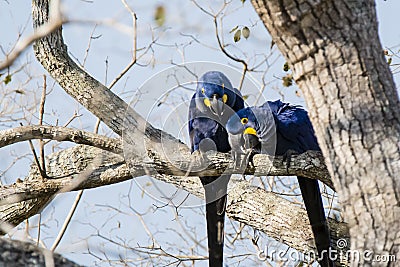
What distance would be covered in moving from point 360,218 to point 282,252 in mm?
2248

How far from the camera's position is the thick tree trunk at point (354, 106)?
5.99ft

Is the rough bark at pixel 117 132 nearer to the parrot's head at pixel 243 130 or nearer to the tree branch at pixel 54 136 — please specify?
the tree branch at pixel 54 136

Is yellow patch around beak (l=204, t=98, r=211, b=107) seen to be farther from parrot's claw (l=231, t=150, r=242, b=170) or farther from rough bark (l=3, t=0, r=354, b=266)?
parrot's claw (l=231, t=150, r=242, b=170)

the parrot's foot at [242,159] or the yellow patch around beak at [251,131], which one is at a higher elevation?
the yellow patch around beak at [251,131]

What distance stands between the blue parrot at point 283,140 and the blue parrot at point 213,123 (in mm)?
401

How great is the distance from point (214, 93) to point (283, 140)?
696 millimetres

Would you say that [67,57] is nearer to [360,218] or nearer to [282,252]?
[282,252]

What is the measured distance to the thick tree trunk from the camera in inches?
71.9

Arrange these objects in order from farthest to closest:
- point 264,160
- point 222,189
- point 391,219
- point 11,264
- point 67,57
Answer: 1. point 222,189
2. point 67,57
3. point 264,160
4. point 391,219
5. point 11,264

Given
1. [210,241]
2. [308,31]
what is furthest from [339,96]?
[210,241]

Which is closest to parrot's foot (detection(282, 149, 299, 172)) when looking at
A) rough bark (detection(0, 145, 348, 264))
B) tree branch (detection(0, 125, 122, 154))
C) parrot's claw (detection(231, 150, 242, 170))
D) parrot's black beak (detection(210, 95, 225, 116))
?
rough bark (detection(0, 145, 348, 264))

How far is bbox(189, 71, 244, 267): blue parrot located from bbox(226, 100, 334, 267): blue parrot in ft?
1.31

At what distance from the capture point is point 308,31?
182cm

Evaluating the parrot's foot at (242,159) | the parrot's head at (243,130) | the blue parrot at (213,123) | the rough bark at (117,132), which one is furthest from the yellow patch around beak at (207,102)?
the parrot's foot at (242,159)
